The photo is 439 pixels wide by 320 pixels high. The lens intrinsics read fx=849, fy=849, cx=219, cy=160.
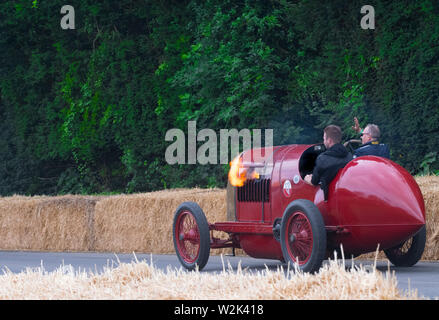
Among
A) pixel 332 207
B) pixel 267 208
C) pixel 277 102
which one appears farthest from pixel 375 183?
pixel 277 102

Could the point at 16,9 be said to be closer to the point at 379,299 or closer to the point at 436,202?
the point at 436,202

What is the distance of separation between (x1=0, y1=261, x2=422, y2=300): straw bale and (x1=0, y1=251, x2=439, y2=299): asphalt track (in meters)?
0.35

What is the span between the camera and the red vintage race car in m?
9.39

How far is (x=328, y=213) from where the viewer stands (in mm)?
9727

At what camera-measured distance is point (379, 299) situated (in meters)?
5.78

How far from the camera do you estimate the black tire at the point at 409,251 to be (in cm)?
1037

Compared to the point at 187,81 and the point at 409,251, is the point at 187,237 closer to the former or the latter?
the point at 409,251

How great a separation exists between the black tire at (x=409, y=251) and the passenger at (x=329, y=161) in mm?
1249

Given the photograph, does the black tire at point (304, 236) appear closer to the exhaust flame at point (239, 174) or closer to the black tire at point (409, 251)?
the black tire at point (409, 251)

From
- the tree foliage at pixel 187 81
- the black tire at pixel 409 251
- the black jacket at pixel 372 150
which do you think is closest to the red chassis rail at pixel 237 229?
the black jacket at pixel 372 150

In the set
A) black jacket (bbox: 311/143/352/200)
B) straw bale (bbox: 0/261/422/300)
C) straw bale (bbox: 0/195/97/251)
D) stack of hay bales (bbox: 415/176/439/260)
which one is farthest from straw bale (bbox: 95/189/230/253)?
straw bale (bbox: 0/261/422/300)
